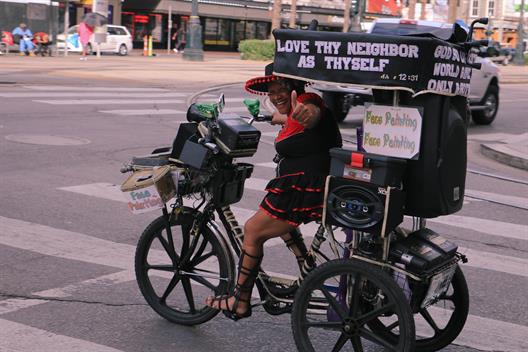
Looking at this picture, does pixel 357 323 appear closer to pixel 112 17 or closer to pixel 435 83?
pixel 435 83

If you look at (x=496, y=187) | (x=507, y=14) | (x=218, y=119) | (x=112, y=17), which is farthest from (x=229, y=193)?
(x=507, y=14)

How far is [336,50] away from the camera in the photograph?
4016 millimetres

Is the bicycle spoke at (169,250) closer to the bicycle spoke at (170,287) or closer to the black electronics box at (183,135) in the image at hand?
the bicycle spoke at (170,287)

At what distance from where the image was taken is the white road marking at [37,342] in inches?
176

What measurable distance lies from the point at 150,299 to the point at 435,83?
2.19 m

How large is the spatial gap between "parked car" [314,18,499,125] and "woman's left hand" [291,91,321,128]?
32.2 feet

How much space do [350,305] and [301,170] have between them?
702 millimetres

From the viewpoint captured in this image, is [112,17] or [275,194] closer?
[275,194]

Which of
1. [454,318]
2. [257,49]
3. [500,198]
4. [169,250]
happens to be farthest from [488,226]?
[257,49]

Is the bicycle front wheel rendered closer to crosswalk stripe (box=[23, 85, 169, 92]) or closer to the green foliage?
crosswalk stripe (box=[23, 85, 169, 92])

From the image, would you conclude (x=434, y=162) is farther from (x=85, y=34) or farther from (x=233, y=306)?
(x=85, y=34)

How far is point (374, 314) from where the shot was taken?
4004mm

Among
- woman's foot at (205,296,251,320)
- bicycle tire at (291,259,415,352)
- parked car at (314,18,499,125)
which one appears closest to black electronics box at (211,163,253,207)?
woman's foot at (205,296,251,320)

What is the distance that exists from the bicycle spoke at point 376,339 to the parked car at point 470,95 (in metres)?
10.1
